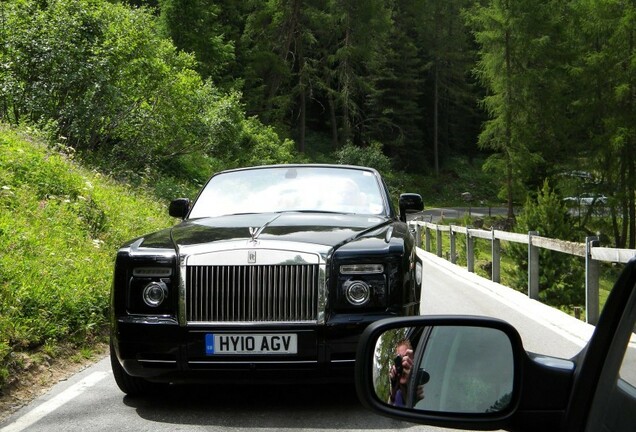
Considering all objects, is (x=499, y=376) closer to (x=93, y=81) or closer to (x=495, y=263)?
(x=495, y=263)

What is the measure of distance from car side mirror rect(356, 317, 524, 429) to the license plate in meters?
3.27

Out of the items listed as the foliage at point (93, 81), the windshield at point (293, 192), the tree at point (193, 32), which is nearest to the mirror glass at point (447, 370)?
the windshield at point (293, 192)

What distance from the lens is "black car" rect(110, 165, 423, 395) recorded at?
5.17 metres

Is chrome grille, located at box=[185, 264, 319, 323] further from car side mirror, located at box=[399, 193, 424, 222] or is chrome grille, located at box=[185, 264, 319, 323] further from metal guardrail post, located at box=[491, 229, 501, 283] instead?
metal guardrail post, located at box=[491, 229, 501, 283]

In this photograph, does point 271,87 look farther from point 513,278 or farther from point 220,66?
point 513,278

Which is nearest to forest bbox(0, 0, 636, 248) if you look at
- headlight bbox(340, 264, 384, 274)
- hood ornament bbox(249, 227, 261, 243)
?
hood ornament bbox(249, 227, 261, 243)


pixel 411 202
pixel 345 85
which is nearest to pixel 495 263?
pixel 411 202

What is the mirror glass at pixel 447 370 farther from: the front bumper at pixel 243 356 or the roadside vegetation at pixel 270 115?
the roadside vegetation at pixel 270 115

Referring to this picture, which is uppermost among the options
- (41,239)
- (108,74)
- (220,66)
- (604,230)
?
(220,66)

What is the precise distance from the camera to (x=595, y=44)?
155 ft

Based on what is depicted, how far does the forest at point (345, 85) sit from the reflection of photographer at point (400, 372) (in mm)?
16407

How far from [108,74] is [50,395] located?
14.8m

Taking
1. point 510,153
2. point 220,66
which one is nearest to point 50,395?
point 510,153

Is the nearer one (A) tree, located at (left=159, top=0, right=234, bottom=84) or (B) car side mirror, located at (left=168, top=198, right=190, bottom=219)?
(B) car side mirror, located at (left=168, top=198, right=190, bottom=219)
